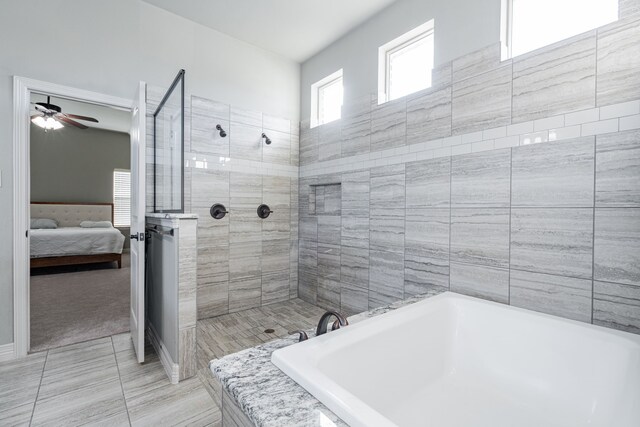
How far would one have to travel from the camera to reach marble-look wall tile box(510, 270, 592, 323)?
156 cm

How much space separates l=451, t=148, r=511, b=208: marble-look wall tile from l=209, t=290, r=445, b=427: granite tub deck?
1.58m

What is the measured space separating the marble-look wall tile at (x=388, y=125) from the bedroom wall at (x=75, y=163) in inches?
245

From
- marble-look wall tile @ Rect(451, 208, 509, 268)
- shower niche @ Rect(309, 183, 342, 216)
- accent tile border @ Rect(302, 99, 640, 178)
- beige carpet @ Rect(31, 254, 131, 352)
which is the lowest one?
beige carpet @ Rect(31, 254, 131, 352)

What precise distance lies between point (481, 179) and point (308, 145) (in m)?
2.03

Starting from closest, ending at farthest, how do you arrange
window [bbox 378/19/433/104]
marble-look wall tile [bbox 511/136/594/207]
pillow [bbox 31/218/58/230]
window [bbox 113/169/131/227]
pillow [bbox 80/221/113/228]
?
1. marble-look wall tile [bbox 511/136/594/207]
2. window [bbox 378/19/433/104]
3. pillow [bbox 31/218/58/230]
4. pillow [bbox 80/221/113/228]
5. window [bbox 113/169/131/227]

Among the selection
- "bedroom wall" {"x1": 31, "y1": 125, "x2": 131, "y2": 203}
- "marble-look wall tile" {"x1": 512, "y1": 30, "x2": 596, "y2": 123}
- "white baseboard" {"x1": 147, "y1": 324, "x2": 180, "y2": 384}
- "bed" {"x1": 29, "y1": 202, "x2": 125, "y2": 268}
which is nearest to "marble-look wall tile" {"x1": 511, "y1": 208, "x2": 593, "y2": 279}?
"marble-look wall tile" {"x1": 512, "y1": 30, "x2": 596, "y2": 123}

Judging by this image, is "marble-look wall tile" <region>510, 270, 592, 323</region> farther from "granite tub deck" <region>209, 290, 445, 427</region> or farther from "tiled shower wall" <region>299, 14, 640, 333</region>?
"granite tub deck" <region>209, 290, 445, 427</region>

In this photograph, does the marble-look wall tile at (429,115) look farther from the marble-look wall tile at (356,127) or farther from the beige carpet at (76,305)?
the beige carpet at (76,305)

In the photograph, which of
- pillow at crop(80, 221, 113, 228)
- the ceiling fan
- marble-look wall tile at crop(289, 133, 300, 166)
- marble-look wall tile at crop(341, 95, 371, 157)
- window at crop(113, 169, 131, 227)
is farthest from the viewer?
window at crop(113, 169, 131, 227)

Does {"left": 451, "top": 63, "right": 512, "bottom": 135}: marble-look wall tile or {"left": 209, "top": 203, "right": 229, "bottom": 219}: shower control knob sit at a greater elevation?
{"left": 451, "top": 63, "right": 512, "bottom": 135}: marble-look wall tile

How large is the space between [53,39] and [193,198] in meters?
1.55

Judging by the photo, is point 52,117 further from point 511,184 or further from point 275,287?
point 511,184

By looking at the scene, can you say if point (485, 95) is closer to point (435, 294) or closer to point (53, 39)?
point (435, 294)

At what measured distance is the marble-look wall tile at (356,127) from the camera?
2.77 m
